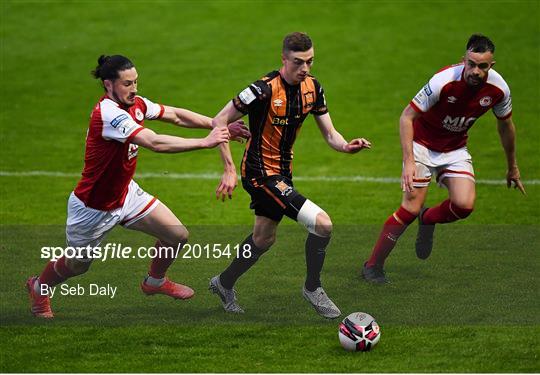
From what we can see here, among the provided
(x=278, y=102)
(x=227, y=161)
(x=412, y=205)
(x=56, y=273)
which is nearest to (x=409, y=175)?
(x=412, y=205)

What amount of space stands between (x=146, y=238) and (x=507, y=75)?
1101 cm

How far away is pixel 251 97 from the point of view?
38.5 feet

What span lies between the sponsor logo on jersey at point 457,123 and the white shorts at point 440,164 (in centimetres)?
30

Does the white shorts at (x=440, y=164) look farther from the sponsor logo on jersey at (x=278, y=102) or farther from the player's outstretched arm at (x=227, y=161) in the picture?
the player's outstretched arm at (x=227, y=161)

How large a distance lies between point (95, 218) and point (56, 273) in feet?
2.35

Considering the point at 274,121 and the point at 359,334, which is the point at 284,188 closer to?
the point at 274,121

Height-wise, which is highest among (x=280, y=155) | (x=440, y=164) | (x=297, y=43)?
(x=297, y=43)

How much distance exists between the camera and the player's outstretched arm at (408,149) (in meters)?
12.4

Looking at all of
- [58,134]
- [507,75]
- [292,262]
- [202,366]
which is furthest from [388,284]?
[507,75]

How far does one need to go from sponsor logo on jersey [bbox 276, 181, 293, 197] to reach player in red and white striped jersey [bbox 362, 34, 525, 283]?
1364 mm

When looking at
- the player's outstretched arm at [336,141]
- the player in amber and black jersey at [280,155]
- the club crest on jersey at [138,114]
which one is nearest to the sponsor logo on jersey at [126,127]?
the club crest on jersey at [138,114]

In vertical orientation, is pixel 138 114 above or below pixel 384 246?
above

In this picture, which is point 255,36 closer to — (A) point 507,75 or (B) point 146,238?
(A) point 507,75

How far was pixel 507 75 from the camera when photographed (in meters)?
23.9
